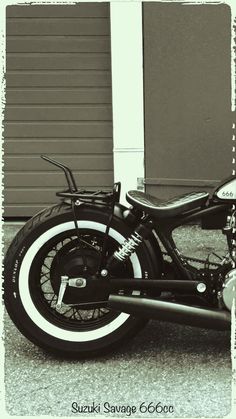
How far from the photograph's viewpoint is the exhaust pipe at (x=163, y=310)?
12.5 ft

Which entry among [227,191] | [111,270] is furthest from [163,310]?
[227,191]

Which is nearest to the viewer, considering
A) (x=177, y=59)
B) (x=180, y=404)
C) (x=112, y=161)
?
(x=180, y=404)

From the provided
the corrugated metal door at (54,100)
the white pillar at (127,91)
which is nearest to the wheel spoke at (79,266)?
the white pillar at (127,91)

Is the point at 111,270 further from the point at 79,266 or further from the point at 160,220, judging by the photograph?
the point at 160,220

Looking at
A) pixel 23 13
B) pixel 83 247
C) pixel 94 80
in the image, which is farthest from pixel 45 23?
pixel 83 247

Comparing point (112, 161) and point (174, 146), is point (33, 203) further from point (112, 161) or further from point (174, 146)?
point (174, 146)

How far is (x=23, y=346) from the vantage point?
4.23 m

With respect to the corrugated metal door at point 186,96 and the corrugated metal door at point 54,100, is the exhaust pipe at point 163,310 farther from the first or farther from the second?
the corrugated metal door at point 54,100

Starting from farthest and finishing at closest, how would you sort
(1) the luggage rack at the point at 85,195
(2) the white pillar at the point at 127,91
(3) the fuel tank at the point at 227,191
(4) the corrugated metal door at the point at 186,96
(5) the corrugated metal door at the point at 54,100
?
(5) the corrugated metal door at the point at 54,100 → (2) the white pillar at the point at 127,91 → (4) the corrugated metal door at the point at 186,96 → (1) the luggage rack at the point at 85,195 → (3) the fuel tank at the point at 227,191

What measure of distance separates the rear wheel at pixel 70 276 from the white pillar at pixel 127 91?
3408 mm

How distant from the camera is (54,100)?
7559mm

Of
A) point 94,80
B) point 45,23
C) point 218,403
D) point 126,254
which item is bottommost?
point 218,403

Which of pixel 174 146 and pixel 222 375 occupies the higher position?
pixel 174 146

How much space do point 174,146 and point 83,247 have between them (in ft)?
Result: 11.6
